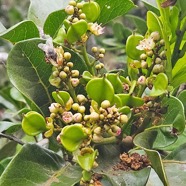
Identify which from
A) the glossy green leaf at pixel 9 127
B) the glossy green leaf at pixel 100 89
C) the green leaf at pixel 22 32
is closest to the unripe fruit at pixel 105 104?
the glossy green leaf at pixel 100 89

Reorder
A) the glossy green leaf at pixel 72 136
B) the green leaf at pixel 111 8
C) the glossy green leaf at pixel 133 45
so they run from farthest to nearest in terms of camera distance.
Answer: the green leaf at pixel 111 8, the glossy green leaf at pixel 133 45, the glossy green leaf at pixel 72 136

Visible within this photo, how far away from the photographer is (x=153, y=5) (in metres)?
1.04

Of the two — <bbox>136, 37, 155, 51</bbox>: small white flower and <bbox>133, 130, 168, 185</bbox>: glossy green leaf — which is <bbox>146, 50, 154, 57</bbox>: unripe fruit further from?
<bbox>133, 130, 168, 185</bbox>: glossy green leaf

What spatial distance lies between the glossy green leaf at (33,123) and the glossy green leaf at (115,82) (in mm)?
127

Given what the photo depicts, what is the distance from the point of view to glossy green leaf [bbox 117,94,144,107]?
81cm

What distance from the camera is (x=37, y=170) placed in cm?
82

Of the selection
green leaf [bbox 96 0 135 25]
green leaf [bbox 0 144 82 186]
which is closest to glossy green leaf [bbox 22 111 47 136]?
green leaf [bbox 0 144 82 186]

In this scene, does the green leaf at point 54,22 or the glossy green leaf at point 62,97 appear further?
the green leaf at point 54,22

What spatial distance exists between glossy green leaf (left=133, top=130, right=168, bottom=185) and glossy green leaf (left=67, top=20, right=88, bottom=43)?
0.64ft

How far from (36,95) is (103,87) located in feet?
0.60

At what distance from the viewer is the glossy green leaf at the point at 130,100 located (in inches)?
32.0

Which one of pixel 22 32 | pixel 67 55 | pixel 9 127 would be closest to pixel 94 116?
pixel 67 55

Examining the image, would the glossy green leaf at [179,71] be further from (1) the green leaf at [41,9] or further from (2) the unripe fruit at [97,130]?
(1) the green leaf at [41,9]

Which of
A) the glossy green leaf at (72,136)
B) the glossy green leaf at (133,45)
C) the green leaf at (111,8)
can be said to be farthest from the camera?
the green leaf at (111,8)
